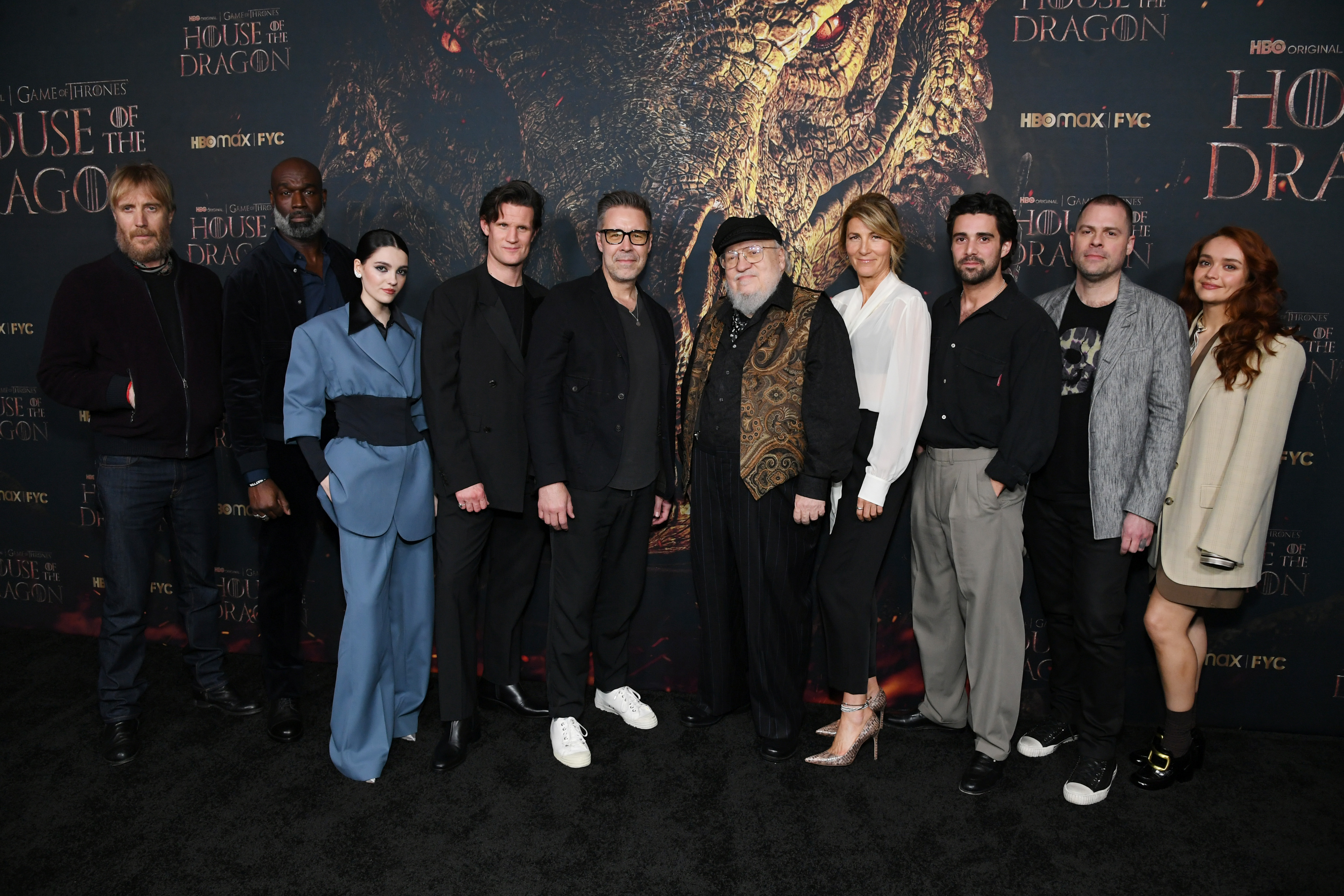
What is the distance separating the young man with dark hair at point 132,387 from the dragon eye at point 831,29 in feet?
8.73

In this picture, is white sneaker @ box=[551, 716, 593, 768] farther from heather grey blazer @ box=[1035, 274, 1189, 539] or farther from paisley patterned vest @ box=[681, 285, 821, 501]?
heather grey blazer @ box=[1035, 274, 1189, 539]

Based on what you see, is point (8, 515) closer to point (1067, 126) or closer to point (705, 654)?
point (705, 654)

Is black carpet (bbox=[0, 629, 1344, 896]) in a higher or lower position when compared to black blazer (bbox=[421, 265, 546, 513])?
lower

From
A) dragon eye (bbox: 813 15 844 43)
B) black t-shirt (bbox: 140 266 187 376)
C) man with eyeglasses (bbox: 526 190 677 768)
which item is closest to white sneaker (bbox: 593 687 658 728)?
man with eyeglasses (bbox: 526 190 677 768)

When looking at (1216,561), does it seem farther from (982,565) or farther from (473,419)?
(473,419)

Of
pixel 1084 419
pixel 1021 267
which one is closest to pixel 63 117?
pixel 1021 267

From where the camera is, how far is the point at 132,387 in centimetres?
287

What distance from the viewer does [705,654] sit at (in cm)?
304

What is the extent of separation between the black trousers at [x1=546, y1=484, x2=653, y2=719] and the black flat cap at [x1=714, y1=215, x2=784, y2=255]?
96 cm

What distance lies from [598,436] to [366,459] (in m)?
0.80

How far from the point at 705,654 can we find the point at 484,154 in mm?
2375

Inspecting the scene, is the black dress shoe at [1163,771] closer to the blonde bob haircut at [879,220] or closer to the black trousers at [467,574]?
the blonde bob haircut at [879,220]

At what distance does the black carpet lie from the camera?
2207mm

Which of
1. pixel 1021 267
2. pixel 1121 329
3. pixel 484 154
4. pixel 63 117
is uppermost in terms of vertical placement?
pixel 63 117
